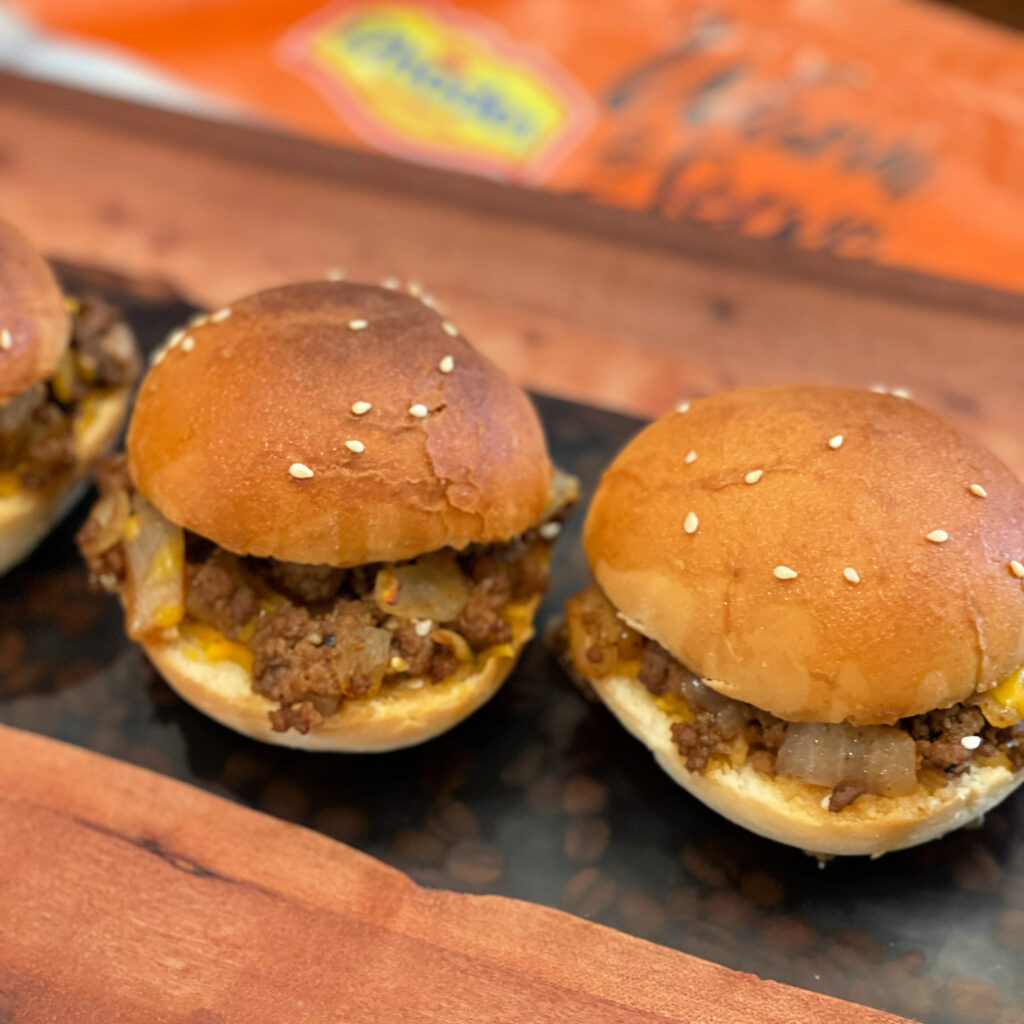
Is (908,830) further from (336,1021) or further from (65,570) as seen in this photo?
(65,570)

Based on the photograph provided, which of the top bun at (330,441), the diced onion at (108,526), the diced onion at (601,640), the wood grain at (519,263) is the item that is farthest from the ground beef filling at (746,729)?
the wood grain at (519,263)

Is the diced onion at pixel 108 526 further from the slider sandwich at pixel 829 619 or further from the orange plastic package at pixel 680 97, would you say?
the orange plastic package at pixel 680 97

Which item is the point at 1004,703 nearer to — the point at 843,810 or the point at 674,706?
the point at 843,810

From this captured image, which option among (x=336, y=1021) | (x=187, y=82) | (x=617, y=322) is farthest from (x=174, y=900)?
(x=187, y=82)

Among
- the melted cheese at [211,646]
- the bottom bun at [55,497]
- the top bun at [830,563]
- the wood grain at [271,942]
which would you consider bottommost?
the wood grain at [271,942]

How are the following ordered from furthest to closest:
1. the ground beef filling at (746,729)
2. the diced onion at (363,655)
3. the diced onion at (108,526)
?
the diced onion at (108,526) → the diced onion at (363,655) → the ground beef filling at (746,729)

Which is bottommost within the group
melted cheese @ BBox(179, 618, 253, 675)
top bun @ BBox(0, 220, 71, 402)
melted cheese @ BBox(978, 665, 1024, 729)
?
melted cheese @ BBox(179, 618, 253, 675)

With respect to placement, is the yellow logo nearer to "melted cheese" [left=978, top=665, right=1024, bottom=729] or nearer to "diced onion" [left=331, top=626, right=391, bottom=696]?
"diced onion" [left=331, top=626, right=391, bottom=696]

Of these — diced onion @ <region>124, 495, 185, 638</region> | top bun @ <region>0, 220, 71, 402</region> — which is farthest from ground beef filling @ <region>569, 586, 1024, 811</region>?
top bun @ <region>0, 220, 71, 402</region>
